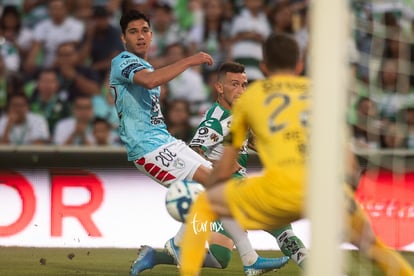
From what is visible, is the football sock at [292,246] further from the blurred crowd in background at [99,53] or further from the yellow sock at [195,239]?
the blurred crowd in background at [99,53]

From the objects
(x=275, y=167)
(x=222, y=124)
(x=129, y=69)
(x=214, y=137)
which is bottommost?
(x=214, y=137)

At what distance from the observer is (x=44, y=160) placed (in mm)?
11141

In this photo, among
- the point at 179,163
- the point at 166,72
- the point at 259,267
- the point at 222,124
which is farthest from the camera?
the point at 222,124

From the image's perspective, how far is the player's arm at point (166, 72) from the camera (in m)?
7.48

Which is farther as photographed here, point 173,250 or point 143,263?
point 143,263

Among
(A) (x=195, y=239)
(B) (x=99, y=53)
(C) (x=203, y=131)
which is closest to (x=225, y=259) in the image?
(C) (x=203, y=131)

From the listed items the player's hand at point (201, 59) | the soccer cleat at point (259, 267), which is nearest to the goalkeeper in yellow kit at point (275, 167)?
the player's hand at point (201, 59)

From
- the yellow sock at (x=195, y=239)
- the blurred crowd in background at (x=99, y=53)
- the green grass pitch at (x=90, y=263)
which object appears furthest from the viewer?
the blurred crowd in background at (x=99, y=53)

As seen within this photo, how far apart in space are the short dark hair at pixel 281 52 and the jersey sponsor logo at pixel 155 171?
6.73ft

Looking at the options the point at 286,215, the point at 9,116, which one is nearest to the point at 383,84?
the point at 286,215

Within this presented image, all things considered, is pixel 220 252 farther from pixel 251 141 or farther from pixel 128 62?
pixel 128 62

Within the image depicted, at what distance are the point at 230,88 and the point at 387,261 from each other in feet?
9.05

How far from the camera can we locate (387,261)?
6508mm

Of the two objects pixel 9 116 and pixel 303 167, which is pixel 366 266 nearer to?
pixel 303 167
